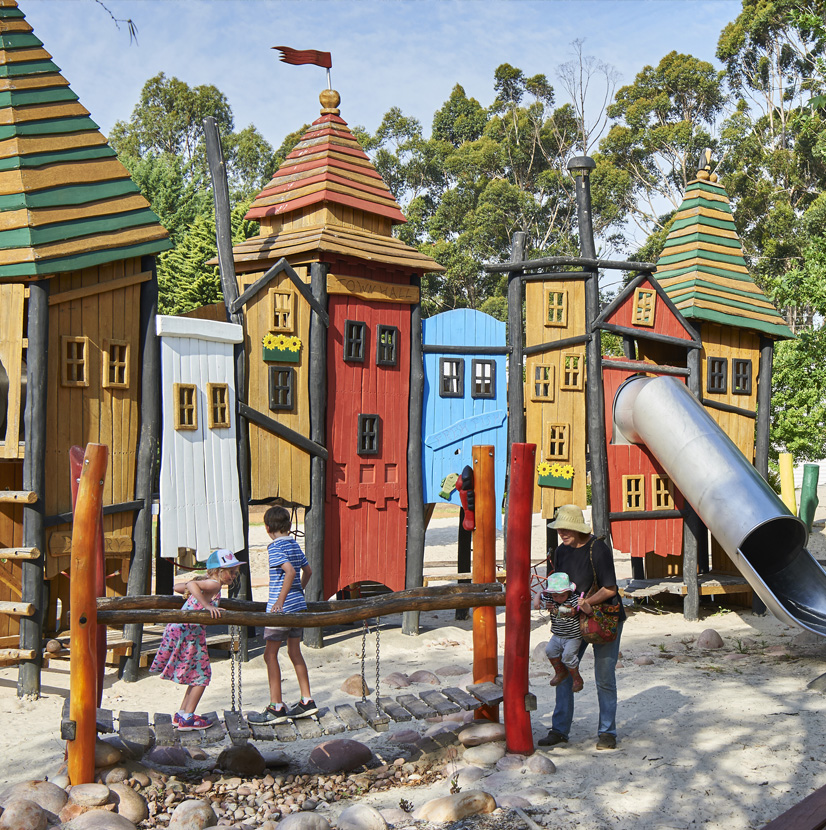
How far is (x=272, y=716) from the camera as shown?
18.5 ft

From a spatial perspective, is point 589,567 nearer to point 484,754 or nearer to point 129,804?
point 484,754

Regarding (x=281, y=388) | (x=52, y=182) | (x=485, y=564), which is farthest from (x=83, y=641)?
(x=52, y=182)

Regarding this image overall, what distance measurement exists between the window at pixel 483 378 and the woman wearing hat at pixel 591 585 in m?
5.09

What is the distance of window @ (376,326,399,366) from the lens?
10.8m

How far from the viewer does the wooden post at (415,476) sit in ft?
35.3

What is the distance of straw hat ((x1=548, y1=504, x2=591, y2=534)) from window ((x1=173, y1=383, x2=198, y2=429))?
15.1 feet

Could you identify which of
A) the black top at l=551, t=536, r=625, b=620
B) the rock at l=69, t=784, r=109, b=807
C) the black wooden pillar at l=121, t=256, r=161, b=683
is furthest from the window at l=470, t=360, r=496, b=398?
the rock at l=69, t=784, r=109, b=807

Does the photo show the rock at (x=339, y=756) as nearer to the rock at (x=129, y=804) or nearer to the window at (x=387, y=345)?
the rock at (x=129, y=804)

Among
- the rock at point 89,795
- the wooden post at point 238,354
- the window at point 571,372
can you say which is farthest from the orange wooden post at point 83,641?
the window at point 571,372

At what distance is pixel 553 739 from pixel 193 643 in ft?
8.81

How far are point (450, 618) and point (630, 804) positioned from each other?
22.2 ft

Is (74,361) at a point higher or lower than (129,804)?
higher

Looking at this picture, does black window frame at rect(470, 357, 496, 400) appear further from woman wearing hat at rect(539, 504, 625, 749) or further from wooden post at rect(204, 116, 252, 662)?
woman wearing hat at rect(539, 504, 625, 749)

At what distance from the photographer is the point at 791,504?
12656 millimetres
